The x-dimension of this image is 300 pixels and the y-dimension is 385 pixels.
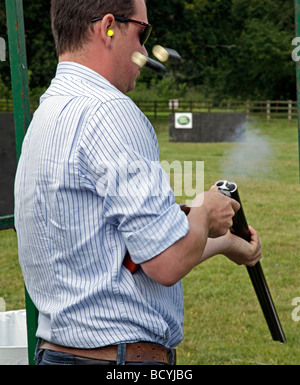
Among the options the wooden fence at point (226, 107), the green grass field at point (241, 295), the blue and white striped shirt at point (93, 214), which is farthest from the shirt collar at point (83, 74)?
the wooden fence at point (226, 107)

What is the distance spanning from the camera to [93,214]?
1114 millimetres

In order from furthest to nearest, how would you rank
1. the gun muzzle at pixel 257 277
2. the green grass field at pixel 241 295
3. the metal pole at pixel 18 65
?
the green grass field at pixel 241 295 < the metal pole at pixel 18 65 < the gun muzzle at pixel 257 277

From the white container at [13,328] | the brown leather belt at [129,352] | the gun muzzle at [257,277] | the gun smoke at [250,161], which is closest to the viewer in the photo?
the brown leather belt at [129,352]

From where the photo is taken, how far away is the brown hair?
1177 millimetres

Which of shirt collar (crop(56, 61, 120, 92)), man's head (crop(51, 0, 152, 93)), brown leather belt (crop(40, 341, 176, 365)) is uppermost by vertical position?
man's head (crop(51, 0, 152, 93))

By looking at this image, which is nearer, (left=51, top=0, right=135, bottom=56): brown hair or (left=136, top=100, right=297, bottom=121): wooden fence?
(left=51, top=0, right=135, bottom=56): brown hair

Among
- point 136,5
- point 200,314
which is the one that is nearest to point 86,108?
point 136,5

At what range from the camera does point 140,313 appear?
116 centimetres

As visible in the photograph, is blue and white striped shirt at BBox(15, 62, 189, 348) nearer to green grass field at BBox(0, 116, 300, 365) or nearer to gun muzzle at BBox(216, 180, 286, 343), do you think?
gun muzzle at BBox(216, 180, 286, 343)

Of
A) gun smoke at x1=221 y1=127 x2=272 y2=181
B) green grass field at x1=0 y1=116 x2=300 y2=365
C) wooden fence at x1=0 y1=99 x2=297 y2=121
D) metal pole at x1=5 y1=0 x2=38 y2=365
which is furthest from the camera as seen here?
wooden fence at x1=0 y1=99 x2=297 y2=121

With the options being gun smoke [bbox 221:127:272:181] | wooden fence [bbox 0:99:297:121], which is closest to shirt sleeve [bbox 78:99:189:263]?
gun smoke [bbox 221:127:272:181]

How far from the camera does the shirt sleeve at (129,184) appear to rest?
1.06 metres

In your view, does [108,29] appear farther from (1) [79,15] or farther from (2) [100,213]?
(2) [100,213]

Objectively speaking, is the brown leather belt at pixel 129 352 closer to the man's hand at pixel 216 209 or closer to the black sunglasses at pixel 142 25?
the man's hand at pixel 216 209
